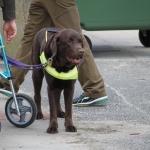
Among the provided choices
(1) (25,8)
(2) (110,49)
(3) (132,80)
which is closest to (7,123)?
(3) (132,80)

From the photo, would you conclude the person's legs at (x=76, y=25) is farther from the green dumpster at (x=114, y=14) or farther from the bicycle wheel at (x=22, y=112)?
the green dumpster at (x=114, y=14)

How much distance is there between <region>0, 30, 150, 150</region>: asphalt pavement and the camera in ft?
17.7

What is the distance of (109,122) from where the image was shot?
20.6ft

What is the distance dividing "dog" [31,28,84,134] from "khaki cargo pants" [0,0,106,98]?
64 cm

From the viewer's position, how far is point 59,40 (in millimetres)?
5602

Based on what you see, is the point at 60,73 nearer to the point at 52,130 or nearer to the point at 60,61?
the point at 60,61

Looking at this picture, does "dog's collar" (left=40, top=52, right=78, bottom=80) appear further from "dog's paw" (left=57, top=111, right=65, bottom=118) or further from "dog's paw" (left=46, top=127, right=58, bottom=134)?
"dog's paw" (left=57, top=111, right=65, bottom=118)

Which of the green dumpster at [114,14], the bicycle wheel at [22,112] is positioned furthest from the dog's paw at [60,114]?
the green dumpster at [114,14]

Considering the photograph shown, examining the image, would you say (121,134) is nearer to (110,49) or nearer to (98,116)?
(98,116)

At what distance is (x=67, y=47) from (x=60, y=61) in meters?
0.19

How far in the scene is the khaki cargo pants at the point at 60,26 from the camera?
6.70 meters

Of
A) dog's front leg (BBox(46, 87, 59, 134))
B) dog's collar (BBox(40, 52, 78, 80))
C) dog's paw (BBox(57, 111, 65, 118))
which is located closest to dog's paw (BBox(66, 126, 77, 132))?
dog's front leg (BBox(46, 87, 59, 134))

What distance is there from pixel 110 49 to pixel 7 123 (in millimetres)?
5736

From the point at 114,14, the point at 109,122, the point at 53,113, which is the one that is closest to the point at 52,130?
the point at 53,113
